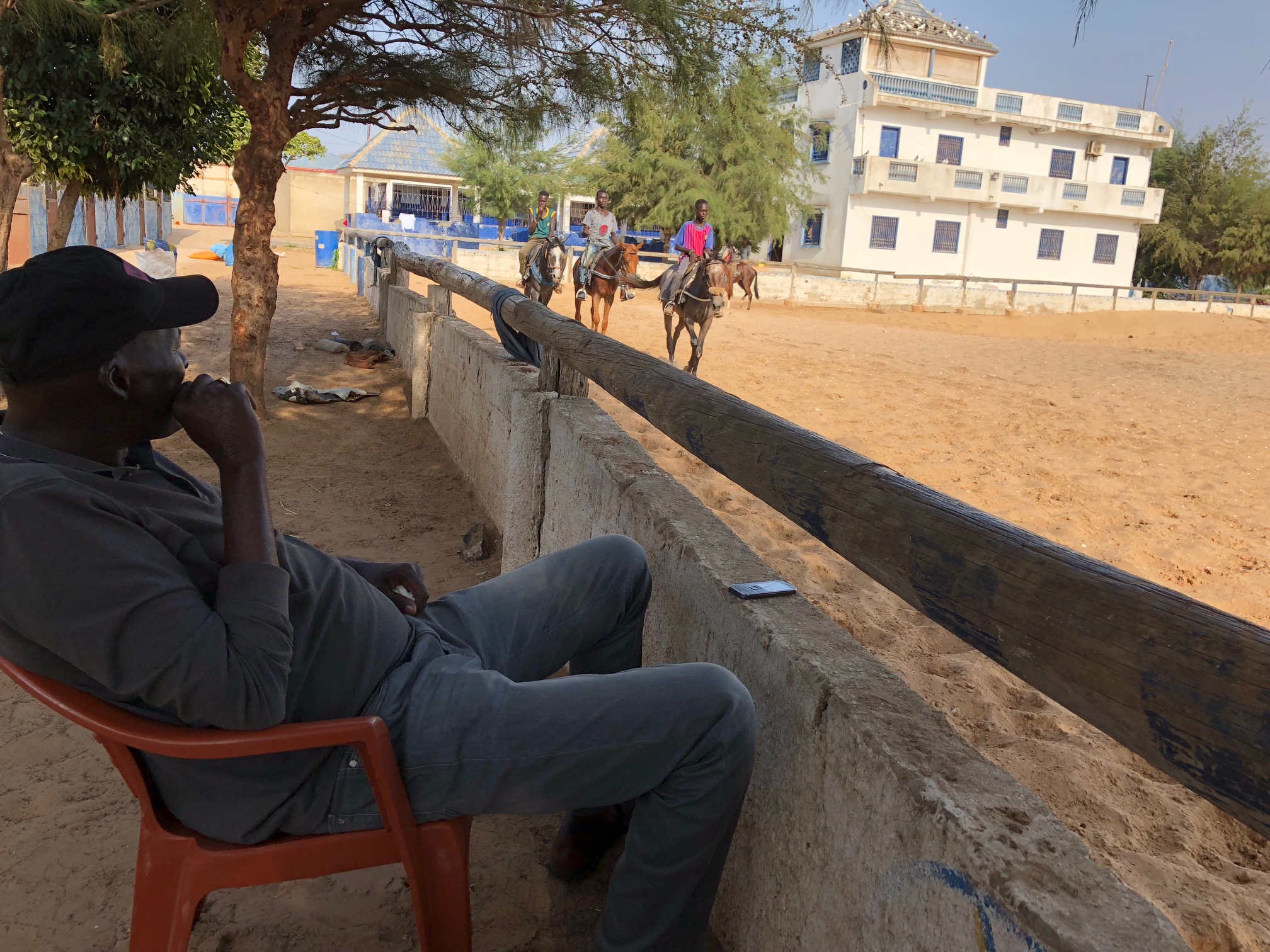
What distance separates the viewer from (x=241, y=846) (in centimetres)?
159

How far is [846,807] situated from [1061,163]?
4418 cm

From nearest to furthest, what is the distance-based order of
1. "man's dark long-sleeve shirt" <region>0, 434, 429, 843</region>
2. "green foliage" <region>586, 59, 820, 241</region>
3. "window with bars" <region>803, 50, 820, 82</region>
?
1. "man's dark long-sleeve shirt" <region>0, 434, 429, 843</region>
2. "window with bars" <region>803, 50, 820, 82</region>
3. "green foliage" <region>586, 59, 820, 241</region>

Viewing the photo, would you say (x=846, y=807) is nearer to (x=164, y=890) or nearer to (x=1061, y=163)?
(x=164, y=890)

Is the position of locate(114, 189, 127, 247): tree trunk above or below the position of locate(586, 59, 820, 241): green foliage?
below

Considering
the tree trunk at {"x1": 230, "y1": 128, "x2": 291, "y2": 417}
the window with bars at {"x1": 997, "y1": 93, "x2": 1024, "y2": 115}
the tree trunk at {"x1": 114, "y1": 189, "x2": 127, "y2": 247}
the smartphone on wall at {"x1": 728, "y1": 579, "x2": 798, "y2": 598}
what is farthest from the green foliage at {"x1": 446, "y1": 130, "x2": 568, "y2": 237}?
the smartphone on wall at {"x1": 728, "y1": 579, "x2": 798, "y2": 598}

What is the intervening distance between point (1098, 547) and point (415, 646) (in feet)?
14.5

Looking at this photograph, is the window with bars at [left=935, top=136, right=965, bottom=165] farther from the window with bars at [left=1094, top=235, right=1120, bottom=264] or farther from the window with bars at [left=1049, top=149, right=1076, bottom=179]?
the window with bars at [left=1094, top=235, right=1120, bottom=264]

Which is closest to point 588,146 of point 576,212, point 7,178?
point 576,212

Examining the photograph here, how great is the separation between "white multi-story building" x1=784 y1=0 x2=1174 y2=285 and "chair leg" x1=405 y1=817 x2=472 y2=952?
118 feet

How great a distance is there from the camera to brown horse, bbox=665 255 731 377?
1203 cm

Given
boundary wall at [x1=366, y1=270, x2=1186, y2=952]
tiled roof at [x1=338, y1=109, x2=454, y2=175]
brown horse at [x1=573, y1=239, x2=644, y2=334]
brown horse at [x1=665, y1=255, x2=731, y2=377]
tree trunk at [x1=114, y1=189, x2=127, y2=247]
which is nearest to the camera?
boundary wall at [x1=366, y1=270, x2=1186, y2=952]

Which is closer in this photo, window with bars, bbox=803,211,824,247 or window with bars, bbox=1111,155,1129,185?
window with bars, bbox=803,211,824,247

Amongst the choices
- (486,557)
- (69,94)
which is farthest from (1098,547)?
(69,94)

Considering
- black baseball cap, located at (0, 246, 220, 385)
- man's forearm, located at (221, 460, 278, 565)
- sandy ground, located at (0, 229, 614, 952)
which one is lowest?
sandy ground, located at (0, 229, 614, 952)
